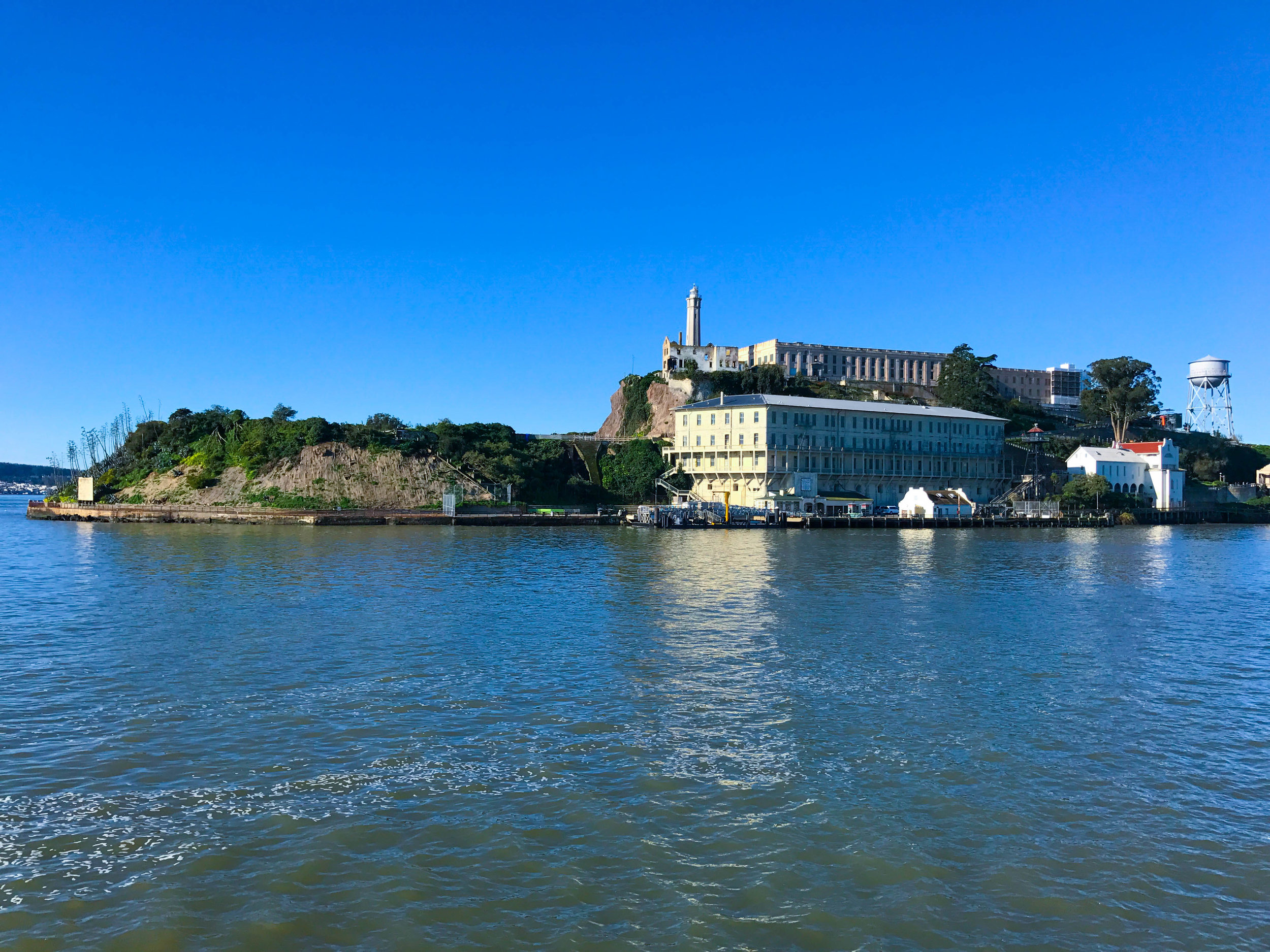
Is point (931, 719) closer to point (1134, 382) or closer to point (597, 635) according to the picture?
point (597, 635)

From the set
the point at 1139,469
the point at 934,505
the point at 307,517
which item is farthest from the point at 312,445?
the point at 1139,469

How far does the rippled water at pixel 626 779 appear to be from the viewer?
30.8 ft

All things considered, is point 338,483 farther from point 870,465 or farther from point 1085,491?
point 1085,491

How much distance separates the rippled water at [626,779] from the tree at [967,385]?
106 meters

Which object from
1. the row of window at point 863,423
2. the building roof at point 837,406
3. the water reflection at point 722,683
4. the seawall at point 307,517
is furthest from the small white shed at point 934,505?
the water reflection at point 722,683

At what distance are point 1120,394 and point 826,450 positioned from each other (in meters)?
57.7

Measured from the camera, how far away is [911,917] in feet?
30.9

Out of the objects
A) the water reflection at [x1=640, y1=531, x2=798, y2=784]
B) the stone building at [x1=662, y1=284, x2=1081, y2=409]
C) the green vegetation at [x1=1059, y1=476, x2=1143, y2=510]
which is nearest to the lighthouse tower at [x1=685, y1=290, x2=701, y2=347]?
the stone building at [x1=662, y1=284, x2=1081, y2=409]

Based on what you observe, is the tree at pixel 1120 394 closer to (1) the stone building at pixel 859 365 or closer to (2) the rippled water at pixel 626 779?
(1) the stone building at pixel 859 365

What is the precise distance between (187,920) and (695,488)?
9471 centimetres

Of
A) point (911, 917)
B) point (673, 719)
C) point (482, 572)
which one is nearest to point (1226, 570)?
point (482, 572)

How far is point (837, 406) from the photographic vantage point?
335ft

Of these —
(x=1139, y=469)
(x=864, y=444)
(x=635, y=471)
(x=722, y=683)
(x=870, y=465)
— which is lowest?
(x=722, y=683)

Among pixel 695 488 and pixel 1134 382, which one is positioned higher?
pixel 1134 382
